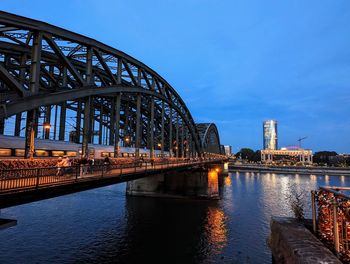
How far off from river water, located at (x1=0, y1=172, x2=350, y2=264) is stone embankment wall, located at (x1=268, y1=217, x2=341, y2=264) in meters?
10.2

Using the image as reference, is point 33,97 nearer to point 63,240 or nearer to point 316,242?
point 63,240

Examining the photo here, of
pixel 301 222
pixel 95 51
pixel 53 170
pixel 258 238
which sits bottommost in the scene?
pixel 258 238

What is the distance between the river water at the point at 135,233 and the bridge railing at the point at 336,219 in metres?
13.3

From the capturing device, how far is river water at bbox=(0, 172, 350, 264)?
23156 mm

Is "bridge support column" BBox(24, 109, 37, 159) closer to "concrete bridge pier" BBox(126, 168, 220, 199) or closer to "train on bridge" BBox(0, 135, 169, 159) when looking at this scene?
"train on bridge" BBox(0, 135, 169, 159)

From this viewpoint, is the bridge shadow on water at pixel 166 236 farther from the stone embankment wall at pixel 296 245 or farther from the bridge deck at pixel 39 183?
the stone embankment wall at pixel 296 245

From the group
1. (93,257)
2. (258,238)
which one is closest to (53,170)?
(93,257)

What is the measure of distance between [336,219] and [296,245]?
87.1 inches

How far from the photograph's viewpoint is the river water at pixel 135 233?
2316cm

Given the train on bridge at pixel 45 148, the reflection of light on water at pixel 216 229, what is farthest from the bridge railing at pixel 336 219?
the train on bridge at pixel 45 148

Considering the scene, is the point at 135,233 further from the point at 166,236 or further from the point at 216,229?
the point at 216,229

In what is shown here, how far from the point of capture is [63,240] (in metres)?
25.9

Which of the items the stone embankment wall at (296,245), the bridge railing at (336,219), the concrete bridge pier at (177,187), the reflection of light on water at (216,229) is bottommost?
the reflection of light on water at (216,229)

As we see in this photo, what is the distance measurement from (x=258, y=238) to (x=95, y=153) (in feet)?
88.5
